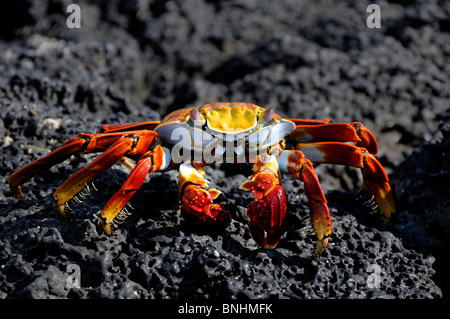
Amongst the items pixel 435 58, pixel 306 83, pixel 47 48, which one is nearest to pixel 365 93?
pixel 306 83

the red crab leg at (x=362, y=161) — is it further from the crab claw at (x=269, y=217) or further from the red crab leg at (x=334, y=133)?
the crab claw at (x=269, y=217)

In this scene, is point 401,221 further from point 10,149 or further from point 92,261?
point 10,149

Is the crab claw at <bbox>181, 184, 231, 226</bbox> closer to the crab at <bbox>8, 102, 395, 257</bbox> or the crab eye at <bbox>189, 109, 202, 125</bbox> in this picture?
the crab at <bbox>8, 102, 395, 257</bbox>

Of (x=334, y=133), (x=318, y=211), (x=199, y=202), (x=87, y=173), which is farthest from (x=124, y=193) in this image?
(x=334, y=133)

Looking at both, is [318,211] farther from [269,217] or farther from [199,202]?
[199,202]

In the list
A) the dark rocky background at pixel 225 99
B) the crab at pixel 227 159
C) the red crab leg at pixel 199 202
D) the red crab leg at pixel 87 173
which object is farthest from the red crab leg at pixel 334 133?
the red crab leg at pixel 87 173
